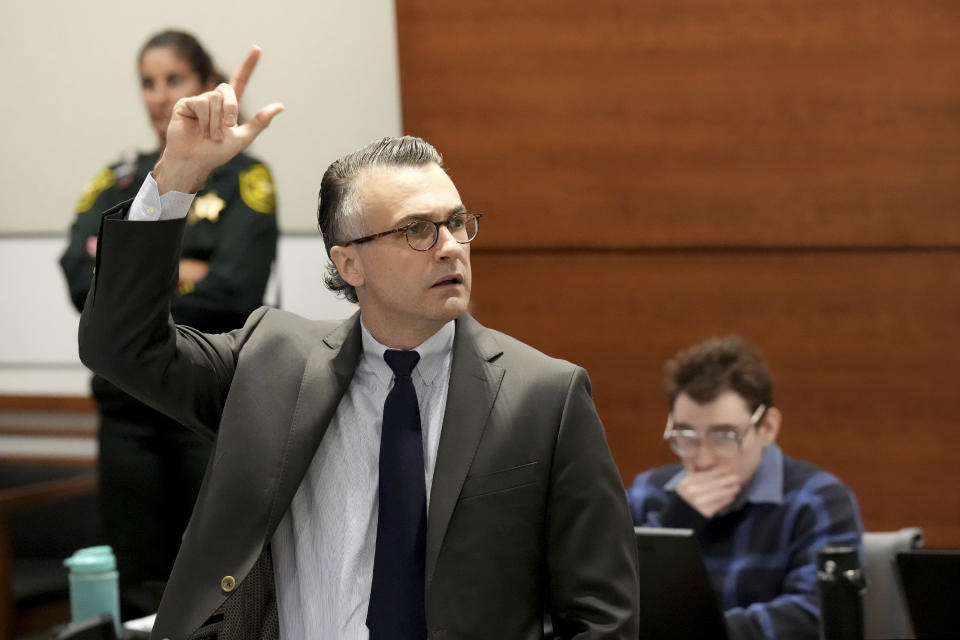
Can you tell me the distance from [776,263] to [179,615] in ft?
8.59

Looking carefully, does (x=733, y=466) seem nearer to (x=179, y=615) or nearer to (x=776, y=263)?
(x=776, y=263)

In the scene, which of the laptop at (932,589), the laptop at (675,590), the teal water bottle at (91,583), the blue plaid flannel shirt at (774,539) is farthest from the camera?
the blue plaid flannel shirt at (774,539)

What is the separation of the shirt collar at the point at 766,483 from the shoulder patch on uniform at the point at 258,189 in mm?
1451

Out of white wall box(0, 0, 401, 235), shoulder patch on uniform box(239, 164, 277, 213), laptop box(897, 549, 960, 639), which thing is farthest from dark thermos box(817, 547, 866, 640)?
white wall box(0, 0, 401, 235)

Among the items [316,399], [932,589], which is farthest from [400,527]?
[932,589]

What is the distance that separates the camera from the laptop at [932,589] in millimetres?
2066

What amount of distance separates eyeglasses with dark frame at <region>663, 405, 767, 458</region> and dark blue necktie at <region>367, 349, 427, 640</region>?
132 centimetres

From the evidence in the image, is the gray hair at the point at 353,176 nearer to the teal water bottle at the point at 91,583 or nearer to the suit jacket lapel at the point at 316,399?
the suit jacket lapel at the point at 316,399

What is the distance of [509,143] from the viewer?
4199mm

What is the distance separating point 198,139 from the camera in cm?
184

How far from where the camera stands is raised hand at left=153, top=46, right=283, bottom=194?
1.82 m

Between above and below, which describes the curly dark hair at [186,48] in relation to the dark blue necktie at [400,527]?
above

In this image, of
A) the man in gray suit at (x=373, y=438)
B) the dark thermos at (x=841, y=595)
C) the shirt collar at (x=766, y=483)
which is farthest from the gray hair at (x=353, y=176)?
the shirt collar at (x=766, y=483)

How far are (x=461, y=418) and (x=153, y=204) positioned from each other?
0.55 meters
